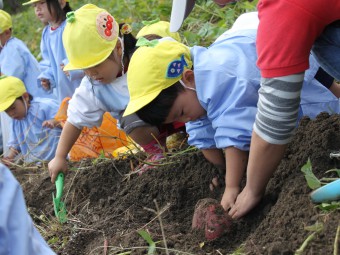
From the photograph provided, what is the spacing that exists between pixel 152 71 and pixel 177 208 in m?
0.71

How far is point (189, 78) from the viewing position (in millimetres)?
2973

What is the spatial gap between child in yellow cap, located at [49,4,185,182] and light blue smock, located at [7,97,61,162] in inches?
75.2

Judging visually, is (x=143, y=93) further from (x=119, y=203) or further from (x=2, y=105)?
(x=2, y=105)

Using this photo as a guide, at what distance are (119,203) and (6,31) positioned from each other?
4160mm

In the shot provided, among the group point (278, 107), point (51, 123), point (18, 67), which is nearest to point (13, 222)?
point (278, 107)

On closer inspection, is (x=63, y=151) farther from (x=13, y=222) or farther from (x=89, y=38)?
(x=13, y=222)

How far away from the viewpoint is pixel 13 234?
63.1 inches

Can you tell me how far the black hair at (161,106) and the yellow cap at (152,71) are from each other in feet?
0.08

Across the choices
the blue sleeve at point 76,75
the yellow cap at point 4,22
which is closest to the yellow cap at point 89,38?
the blue sleeve at point 76,75

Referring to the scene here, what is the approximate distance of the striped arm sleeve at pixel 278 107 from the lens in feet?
7.17

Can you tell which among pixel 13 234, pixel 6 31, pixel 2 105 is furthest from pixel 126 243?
pixel 6 31

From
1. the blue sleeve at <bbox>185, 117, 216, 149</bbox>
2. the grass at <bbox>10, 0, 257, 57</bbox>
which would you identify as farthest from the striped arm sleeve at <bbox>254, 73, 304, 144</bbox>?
the grass at <bbox>10, 0, 257, 57</bbox>

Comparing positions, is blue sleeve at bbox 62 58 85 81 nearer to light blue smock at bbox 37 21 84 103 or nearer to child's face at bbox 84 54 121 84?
light blue smock at bbox 37 21 84 103

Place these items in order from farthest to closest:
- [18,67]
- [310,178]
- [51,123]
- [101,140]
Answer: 1. [18,67]
2. [51,123]
3. [101,140]
4. [310,178]
